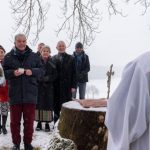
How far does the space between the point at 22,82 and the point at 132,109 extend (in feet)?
13.3

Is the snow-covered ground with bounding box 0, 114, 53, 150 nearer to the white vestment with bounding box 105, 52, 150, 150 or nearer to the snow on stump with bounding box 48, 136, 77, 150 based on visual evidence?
the snow on stump with bounding box 48, 136, 77, 150

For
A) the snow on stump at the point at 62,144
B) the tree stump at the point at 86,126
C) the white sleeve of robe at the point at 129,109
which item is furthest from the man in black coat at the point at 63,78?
the white sleeve of robe at the point at 129,109

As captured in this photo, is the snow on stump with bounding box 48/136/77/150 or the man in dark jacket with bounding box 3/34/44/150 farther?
the man in dark jacket with bounding box 3/34/44/150

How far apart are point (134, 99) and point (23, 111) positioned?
13.8 ft

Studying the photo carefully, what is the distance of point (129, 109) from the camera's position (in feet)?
8.86

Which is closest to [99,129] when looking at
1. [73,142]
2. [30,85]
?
[73,142]

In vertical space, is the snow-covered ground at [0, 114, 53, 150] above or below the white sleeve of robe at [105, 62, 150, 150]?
below

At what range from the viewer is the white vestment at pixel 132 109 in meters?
2.67

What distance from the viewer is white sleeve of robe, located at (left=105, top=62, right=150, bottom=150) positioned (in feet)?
8.77

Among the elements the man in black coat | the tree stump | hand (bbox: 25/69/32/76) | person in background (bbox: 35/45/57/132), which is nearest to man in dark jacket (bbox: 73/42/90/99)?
the man in black coat

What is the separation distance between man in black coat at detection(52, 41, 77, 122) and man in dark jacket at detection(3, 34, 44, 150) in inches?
80.7

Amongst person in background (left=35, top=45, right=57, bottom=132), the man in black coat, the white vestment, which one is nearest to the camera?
the white vestment

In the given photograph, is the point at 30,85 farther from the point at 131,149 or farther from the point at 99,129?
the point at 131,149

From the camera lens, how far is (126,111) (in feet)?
8.89
